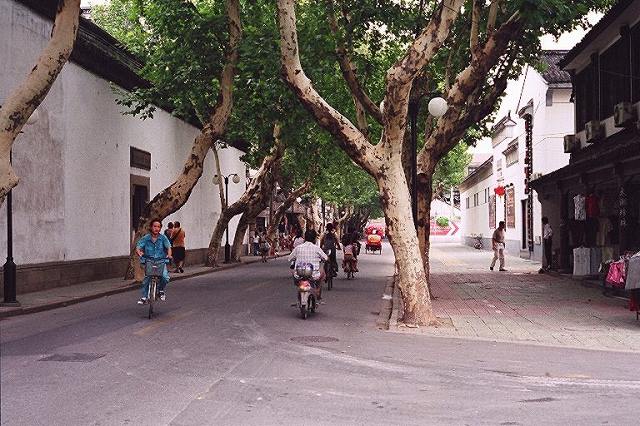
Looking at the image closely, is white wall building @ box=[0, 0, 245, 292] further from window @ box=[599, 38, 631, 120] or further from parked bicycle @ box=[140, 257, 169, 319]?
window @ box=[599, 38, 631, 120]

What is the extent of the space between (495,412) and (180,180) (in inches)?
702

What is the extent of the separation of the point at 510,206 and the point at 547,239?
61.0 feet

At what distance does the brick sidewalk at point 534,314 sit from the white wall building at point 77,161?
986cm

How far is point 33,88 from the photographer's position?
13883 millimetres

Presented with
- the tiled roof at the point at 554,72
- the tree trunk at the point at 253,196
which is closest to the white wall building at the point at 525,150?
the tiled roof at the point at 554,72

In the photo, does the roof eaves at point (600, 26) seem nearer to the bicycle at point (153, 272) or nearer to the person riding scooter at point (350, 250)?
→ the person riding scooter at point (350, 250)

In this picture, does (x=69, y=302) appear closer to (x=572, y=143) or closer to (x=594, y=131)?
(x=594, y=131)

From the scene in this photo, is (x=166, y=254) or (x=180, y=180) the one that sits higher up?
(x=180, y=180)

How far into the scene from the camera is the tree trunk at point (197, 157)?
23.5 m

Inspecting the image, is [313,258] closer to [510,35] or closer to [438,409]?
[510,35]

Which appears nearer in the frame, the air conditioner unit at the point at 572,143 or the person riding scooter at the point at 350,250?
the person riding scooter at the point at 350,250

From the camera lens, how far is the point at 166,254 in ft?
50.3

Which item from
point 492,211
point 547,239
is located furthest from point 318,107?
point 492,211

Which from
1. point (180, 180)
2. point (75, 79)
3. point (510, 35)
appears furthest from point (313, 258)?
point (75, 79)
